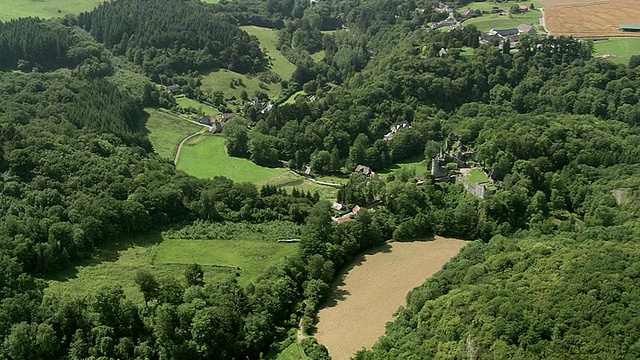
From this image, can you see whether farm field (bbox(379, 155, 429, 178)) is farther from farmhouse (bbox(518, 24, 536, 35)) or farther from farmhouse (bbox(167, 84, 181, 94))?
farmhouse (bbox(167, 84, 181, 94))

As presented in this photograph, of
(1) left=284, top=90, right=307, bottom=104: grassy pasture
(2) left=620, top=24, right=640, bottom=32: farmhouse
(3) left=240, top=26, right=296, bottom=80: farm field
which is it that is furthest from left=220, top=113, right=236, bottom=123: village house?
(2) left=620, top=24, right=640, bottom=32: farmhouse

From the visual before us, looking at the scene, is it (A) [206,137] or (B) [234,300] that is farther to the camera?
(A) [206,137]

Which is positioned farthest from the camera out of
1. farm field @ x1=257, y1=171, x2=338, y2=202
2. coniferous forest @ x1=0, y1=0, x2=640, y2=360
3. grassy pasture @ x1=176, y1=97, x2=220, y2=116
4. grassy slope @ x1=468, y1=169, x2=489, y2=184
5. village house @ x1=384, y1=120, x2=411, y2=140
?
grassy pasture @ x1=176, y1=97, x2=220, y2=116

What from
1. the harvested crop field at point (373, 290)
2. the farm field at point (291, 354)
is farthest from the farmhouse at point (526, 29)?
the farm field at point (291, 354)

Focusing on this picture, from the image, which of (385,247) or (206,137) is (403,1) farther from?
(385,247)

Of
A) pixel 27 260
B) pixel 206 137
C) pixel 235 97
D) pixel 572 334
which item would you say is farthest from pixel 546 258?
pixel 235 97

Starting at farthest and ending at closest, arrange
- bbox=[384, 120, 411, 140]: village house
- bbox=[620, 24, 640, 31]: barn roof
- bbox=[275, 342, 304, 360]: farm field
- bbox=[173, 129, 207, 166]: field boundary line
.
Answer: bbox=[620, 24, 640, 31]: barn roof, bbox=[384, 120, 411, 140]: village house, bbox=[173, 129, 207, 166]: field boundary line, bbox=[275, 342, 304, 360]: farm field
